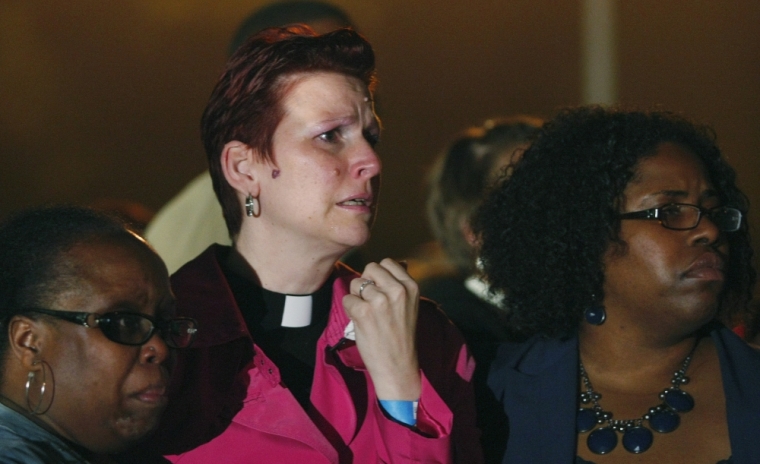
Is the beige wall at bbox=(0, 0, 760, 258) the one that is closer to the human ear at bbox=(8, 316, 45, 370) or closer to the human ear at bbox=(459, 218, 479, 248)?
the human ear at bbox=(459, 218, 479, 248)

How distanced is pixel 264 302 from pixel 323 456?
447 millimetres

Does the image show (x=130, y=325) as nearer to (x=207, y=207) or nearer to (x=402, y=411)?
(x=402, y=411)

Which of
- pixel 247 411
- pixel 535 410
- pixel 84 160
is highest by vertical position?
pixel 247 411

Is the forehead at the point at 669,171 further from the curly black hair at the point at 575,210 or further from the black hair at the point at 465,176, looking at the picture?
the black hair at the point at 465,176

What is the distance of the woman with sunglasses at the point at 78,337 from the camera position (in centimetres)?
171

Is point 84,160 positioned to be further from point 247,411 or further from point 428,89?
point 247,411

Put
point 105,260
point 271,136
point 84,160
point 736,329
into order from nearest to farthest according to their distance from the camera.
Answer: point 105,260, point 271,136, point 736,329, point 84,160

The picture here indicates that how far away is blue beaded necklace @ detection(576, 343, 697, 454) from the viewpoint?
226 centimetres

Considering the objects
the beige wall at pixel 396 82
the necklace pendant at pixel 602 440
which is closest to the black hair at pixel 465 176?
the necklace pendant at pixel 602 440

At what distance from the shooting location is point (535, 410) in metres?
2.38

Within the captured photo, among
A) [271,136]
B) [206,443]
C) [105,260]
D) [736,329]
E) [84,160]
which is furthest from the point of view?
[84,160]

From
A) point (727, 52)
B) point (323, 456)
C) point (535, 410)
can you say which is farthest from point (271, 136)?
point (727, 52)

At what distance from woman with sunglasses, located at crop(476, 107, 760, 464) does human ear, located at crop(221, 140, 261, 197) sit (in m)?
0.75

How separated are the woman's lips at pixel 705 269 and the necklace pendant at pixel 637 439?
39 cm
